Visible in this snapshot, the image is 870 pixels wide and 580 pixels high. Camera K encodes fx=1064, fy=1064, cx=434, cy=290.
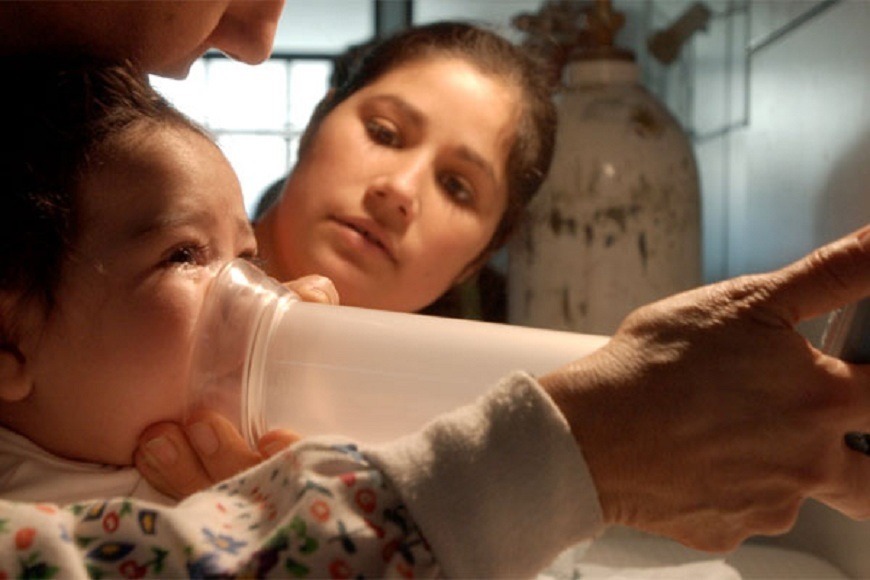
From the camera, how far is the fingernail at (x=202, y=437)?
0.60m

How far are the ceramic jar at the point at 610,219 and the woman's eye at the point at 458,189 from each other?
0.40 ft

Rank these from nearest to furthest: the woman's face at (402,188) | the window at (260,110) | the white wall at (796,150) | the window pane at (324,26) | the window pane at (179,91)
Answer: the window pane at (179,91)
the white wall at (796,150)
the woman's face at (402,188)
the window at (260,110)
the window pane at (324,26)

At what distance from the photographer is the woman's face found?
100cm

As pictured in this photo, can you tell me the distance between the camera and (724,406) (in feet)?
1.40

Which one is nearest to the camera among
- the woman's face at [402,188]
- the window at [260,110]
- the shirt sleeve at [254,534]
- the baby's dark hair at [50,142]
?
the shirt sleeve at [254,534]

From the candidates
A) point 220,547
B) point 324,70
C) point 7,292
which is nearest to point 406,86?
point 324,70

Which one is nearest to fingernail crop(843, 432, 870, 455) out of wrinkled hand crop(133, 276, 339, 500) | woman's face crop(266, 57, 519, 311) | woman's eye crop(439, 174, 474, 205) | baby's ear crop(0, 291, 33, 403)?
wrinkled hand crop(133, 276, 339, 500)

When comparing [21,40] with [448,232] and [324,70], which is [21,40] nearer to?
[448,232]

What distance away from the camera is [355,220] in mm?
1005

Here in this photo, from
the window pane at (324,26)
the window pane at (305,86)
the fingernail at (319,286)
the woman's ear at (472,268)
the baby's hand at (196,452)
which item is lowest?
the woman's ear at (472,268)

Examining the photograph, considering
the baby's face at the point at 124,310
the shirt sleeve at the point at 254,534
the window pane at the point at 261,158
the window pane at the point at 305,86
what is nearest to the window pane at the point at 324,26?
the window pane at the point at 305,86

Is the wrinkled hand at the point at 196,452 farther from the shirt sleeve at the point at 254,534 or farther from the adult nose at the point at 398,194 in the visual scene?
the adult nose at the point at 398,194

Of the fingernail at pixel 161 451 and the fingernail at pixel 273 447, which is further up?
the fingernail at pixel 161 451

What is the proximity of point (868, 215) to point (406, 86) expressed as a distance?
497 millimetres
